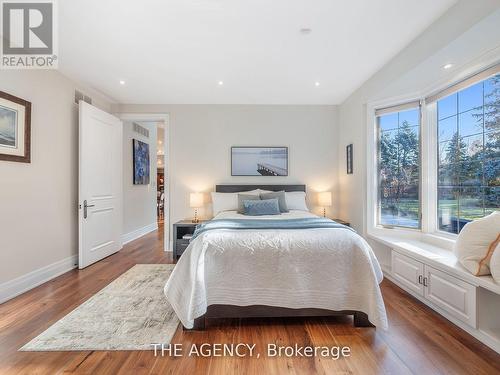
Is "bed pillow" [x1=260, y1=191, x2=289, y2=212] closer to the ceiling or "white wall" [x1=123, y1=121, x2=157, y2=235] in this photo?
the ceiling

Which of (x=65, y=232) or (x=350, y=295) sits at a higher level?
(x=65, y=232)

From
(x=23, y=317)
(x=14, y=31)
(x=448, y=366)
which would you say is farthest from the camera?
(x=14, y=31)

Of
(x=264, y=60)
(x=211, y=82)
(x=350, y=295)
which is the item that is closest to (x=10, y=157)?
(x=211, y=82)

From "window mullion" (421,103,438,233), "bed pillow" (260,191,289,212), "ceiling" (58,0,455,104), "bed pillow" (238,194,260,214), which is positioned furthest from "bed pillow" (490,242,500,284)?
"bed pillow" (238,194,260,214)

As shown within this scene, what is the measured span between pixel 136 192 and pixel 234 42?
394 cm

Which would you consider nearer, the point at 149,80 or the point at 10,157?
the point at 10,157

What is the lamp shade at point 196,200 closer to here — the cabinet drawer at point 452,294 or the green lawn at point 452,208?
the green lawn at point 452,208

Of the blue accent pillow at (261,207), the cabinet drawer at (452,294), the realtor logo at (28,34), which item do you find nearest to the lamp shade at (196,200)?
the blue accent pillow at (261,207)

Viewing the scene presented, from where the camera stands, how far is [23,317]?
2.21 meters

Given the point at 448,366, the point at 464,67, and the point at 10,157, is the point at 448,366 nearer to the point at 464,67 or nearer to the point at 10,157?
the point at 464,67

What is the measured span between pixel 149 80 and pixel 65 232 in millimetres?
2373

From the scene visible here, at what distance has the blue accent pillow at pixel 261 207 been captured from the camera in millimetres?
3582

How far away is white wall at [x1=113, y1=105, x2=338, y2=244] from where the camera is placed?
4449mm

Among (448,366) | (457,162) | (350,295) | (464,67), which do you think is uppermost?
(464,67)
